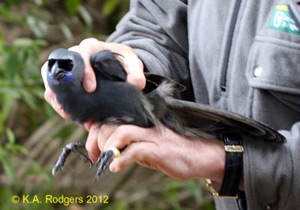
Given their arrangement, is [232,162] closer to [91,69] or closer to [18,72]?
[91,69]

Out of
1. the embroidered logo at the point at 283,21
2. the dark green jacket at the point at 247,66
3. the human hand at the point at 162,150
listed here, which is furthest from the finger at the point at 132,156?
the embroidered logo at the point at 283,21

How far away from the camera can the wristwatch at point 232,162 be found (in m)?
1.89

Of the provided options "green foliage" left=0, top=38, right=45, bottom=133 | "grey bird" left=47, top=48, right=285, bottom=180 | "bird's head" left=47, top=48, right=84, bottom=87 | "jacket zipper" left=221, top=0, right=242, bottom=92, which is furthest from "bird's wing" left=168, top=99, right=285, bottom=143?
"green foliage" left=0, top=38, right=45, bottom=133

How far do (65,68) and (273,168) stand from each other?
49 cm

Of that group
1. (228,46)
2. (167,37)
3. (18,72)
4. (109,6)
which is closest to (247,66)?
(228,46)

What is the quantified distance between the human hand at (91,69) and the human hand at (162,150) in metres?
0.07

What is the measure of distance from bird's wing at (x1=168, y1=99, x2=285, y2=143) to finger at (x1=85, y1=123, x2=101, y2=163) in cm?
18

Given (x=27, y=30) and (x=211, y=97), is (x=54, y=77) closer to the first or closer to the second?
(x=211, y=97)

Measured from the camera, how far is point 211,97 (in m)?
2.11

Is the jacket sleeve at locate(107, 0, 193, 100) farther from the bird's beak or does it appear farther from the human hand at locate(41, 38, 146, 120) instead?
the bird's beak

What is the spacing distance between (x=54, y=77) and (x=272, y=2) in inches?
20.5

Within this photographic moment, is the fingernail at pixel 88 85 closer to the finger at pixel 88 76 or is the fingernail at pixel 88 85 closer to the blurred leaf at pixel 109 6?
the finger at pixel 88 76

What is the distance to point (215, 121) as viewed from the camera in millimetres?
1920

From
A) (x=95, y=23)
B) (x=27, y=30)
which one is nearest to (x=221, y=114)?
(x=27, y=30)
